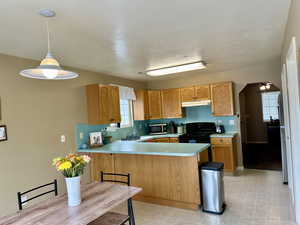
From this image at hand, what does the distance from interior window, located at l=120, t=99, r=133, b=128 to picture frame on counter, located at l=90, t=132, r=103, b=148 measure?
0.96 m

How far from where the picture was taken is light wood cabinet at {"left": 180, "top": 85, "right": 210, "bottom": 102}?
16.5 feet

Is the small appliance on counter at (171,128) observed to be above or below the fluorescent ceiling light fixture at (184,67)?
below

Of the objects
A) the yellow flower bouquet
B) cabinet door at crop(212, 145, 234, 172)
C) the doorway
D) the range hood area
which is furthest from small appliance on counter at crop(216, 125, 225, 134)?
the yellow flower bouquet

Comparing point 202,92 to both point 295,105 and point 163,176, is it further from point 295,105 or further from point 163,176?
point 295,105

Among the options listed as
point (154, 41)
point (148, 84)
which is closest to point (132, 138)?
point (148, 84)

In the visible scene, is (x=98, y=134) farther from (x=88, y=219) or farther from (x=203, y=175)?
(x=88, y=219)

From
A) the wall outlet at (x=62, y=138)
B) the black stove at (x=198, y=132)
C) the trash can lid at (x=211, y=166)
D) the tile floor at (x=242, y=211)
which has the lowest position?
the tile floor at (x=242, y=211)

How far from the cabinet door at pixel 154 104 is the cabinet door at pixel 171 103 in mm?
112

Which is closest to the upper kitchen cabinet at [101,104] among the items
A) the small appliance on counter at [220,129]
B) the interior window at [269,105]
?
the small appliance on counter at [220,129]

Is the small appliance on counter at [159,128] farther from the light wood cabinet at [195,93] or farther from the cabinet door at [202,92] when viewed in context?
the cabinet door at [202,92]

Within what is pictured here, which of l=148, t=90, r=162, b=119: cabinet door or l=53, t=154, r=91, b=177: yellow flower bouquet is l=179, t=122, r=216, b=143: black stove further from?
Result: l=53, t=154, r=91, b=177: yellow flower bouquet

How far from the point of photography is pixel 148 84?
6219mm

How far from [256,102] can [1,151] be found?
8745 mm

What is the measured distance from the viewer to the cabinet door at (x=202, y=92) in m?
5.03
